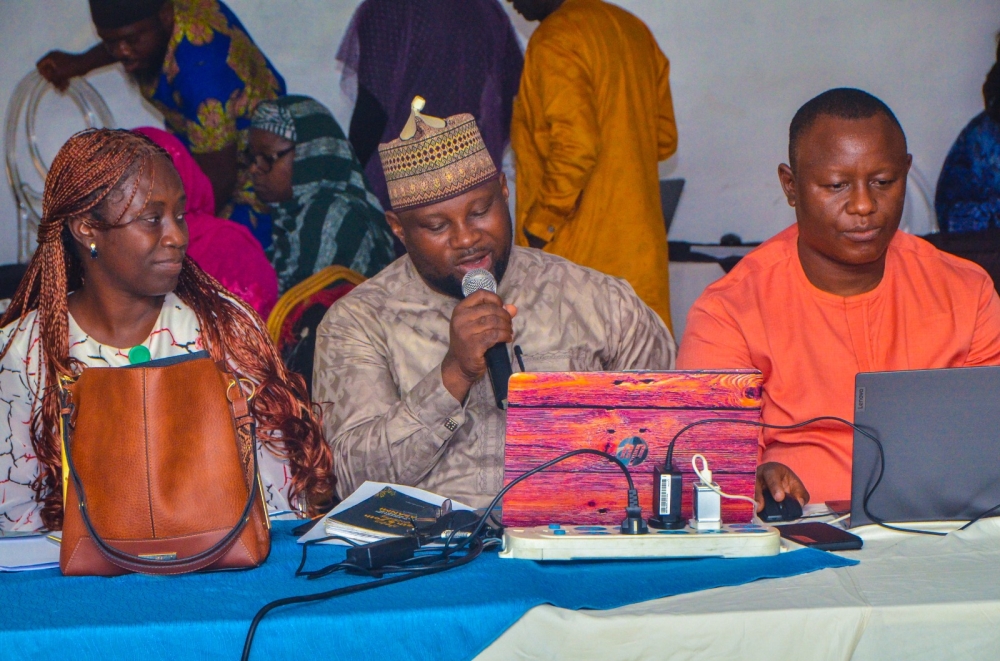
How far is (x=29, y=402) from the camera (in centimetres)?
223

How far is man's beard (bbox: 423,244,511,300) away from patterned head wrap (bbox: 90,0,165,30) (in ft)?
8.98

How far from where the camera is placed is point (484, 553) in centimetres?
167

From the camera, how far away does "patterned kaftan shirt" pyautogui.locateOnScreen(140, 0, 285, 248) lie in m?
4.36

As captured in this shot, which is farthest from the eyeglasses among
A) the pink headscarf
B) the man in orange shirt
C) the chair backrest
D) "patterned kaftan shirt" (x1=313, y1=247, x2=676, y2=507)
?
the man in orange shirt

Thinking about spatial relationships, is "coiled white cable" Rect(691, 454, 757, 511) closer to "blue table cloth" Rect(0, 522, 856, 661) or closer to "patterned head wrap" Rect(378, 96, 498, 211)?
"blue table cloth" Rect(0, 522, 856, 661)

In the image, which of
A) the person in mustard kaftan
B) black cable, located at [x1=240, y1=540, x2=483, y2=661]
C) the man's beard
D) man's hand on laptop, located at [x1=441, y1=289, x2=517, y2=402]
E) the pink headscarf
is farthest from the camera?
the person in mustard kaftan

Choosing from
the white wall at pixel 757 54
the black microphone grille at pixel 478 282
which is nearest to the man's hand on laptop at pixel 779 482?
the black microphone grille at pixel 478 282

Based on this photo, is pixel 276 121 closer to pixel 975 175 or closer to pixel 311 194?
pixel 311 194

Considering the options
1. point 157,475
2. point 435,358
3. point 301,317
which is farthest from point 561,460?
point 301,317

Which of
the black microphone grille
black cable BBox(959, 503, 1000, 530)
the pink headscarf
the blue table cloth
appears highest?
the pink headscarf

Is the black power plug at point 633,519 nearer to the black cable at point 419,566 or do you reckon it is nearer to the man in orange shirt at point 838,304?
the black cable at point 419,566

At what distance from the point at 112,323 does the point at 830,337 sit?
5.38 feet

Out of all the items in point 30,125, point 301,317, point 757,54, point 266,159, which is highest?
point 757,54

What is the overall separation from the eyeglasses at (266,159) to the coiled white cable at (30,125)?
102 centimetres
